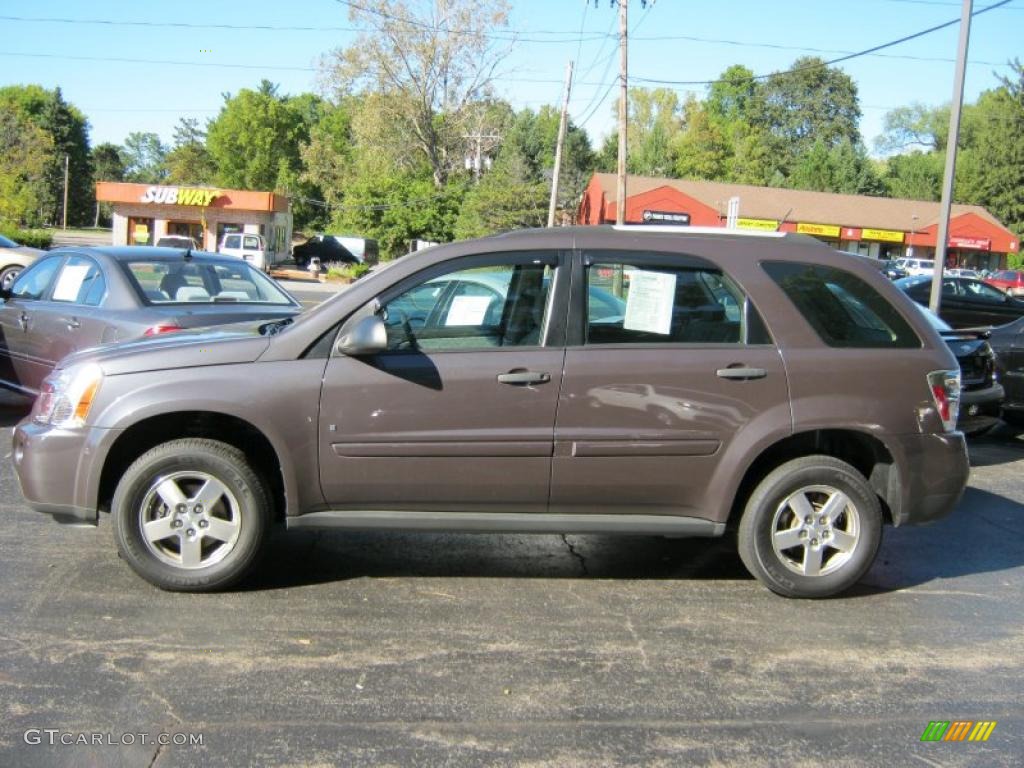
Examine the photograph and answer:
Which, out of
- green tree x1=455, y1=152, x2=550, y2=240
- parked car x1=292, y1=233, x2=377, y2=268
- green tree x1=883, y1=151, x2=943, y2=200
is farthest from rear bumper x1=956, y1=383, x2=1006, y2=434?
green tree x1=883, y1=151, x2=943, y2=200

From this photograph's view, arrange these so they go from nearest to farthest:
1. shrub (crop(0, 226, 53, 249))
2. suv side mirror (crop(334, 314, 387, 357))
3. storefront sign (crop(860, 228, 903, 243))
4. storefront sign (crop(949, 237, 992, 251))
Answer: suv side mirror (crop(334, 314, 387, 357)) < shrub (crop(0, 226, 53, 249)) < storefront sign (crop(860, 228, 903, 243)) < storefront sign (crop(949, 237, 992, 251))

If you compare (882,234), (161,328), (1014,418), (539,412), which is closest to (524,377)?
(539,412)

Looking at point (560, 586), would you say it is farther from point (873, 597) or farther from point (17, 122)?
point (17, 122)

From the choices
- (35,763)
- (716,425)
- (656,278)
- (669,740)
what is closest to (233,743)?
(35,763)

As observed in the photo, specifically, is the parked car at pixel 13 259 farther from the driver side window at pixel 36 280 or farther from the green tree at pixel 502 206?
the green tree at pixel 502 206

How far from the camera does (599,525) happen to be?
14.8ft

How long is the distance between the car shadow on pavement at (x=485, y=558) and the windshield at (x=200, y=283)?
107 inches

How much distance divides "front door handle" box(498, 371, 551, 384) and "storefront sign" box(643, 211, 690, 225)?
157 ft

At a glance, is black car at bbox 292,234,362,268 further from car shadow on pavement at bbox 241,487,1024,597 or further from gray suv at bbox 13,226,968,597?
gray suv at bbox 13,226,968,597

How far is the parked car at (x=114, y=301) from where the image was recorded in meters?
7.04

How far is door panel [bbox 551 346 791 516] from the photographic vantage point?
4.45 m

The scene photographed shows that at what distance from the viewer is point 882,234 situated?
60.7 m

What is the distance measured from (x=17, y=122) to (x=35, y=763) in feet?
239

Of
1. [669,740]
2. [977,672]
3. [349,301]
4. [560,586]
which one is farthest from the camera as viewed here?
[560,586]
